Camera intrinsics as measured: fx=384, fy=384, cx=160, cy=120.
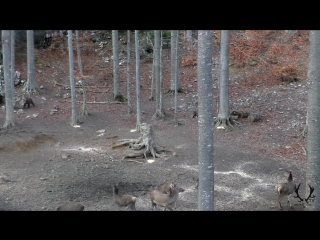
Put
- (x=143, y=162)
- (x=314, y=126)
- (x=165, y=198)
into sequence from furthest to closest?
(x=143, y=162), (x=165, y=198), (x=314, y=126)

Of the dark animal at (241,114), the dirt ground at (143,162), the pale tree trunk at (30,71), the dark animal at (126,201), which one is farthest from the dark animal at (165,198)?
the pale tree trunk at (30,71)

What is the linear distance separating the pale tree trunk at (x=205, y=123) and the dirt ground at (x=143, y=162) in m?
2.59

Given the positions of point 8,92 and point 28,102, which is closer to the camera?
point 8,92

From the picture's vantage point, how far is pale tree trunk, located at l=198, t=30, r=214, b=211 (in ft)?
18.2

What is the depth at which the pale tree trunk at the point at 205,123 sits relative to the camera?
219 inches

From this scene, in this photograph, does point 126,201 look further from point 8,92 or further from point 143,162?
point 8,92

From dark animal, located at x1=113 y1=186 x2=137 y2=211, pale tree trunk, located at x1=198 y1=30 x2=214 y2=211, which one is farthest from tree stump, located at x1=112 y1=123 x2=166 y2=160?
pale tree trunk, located at x1=198 y1=30 x2=214 y2=211

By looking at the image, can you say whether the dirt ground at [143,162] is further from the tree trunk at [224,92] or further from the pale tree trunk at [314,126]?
the pale tree trunk at [314,126]

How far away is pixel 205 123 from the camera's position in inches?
221

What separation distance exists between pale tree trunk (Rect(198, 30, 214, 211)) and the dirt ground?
259 cm

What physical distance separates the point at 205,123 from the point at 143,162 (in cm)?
Answer: 584

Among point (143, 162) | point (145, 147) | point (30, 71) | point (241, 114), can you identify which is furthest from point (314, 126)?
point (30, 71)
